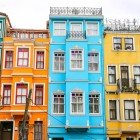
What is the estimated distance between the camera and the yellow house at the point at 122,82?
3388cm

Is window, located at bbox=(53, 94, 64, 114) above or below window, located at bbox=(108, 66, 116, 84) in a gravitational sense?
below

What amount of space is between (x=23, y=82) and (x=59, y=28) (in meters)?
6.34

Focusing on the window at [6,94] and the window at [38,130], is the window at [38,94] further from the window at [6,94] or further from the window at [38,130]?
the window at [6,94]

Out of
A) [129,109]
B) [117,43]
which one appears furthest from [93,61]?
[129,109]

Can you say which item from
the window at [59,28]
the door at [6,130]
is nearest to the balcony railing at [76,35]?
the window at [59,28]

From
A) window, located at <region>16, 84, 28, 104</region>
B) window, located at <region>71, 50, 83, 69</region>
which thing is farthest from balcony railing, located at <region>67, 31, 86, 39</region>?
window, located at <region>16, 84, 28, 104</region>

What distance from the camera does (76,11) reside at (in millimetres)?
37375

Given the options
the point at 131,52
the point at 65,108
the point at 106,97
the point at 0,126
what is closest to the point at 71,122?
the point at 65,108

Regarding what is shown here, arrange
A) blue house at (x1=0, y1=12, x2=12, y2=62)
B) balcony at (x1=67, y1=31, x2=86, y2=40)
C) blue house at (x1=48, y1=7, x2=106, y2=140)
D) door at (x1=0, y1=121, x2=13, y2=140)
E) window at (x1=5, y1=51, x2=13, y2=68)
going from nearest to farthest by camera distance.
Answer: blue house at (x1=48, y1=7, x2=106, y2=140)
door at (x1=0, y1=121, x2=13, y2=140)
window at (x1=5, y1=51, x2=13, y2=68)
balcony at (x1=67, y1=31, x2=86, y2=40)
blue house at (x1=0, y1=12, x2=12, y2=62)

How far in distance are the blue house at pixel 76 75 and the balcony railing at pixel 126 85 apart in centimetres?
154

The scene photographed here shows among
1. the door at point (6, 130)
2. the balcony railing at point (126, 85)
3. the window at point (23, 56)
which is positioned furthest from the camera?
the window at point (23, 56)

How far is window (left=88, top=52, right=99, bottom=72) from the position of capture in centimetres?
3581

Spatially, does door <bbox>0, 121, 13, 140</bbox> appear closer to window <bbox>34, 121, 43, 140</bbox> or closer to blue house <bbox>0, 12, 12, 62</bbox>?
window <bbox>34, 121, 43, 140</bbox>

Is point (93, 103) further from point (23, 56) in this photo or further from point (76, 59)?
point (23, 56)
